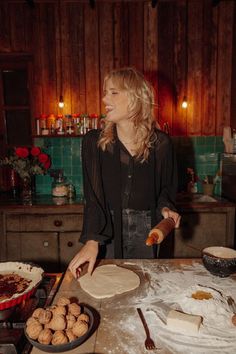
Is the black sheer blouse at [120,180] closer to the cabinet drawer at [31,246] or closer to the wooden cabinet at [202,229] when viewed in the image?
the wooden cabinet at [202,229]

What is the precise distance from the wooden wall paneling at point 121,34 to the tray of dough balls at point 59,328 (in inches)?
121

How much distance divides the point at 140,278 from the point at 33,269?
0.48 m

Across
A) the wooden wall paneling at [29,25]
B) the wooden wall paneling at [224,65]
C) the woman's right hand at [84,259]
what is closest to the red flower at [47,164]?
the wooden wall paneling at [29,25]

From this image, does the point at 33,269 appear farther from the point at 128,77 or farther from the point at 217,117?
the point at 217,117

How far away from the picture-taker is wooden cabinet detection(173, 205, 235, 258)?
10.3ft

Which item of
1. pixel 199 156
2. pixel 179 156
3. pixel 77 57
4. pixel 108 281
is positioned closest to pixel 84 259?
pixel 108 281

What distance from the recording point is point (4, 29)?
3.54 meters

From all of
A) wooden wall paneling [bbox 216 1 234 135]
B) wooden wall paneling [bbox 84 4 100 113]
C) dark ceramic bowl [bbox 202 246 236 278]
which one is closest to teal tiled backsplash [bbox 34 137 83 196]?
wooden wall paneling [bbox 84 4 100 113]

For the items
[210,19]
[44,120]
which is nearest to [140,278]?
[44,120]

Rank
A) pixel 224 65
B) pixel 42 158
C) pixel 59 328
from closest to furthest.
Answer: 1. pixel 59 328
2. pixel 42 158
3. pixel 224 65

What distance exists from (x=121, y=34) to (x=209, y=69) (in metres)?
1.05

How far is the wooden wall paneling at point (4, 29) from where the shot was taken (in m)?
3.51

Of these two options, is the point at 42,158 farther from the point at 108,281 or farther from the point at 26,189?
the point at 108,281

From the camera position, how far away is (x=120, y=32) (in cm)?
357
